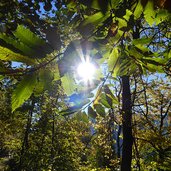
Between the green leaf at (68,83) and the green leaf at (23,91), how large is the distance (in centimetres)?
28

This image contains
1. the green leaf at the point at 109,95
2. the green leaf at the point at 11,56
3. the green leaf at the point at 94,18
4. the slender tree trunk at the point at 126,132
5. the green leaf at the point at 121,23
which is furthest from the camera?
the slender tree trunk at the point at 126,132

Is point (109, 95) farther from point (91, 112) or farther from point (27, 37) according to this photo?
point (27, 37)

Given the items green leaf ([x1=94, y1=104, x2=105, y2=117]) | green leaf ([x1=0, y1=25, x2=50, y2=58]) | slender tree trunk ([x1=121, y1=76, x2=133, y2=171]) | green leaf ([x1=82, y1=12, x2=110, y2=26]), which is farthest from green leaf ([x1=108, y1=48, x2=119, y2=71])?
slender tree trunk ([x1=121, y1=76, x2=133, y2=171])

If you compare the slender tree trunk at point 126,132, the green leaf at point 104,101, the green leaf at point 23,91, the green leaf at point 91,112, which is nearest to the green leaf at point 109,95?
the green leaf at point 104,101

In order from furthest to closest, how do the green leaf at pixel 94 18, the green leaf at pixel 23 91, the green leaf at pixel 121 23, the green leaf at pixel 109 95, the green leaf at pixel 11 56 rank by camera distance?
the green leaf at pixel 109 95 < the green leaf at pixel 121 23 < the green leaf at pixel 94 18 < the green leaf at pixel 23 91 < the green leaf at pixel 11 56

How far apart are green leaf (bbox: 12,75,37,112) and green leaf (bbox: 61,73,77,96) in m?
0.28

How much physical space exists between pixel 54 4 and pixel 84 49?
4.24 metres

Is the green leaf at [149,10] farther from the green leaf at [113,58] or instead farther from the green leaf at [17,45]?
the green leaf at [17,45]

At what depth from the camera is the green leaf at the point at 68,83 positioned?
1.43 m

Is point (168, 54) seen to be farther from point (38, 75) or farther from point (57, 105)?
point (57, 105)

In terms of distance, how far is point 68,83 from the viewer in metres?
1.48

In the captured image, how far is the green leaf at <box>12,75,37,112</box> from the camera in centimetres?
112

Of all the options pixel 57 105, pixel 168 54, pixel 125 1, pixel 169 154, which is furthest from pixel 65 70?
pixel 57 105

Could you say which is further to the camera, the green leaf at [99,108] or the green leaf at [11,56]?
the green leaf at [99,108]
